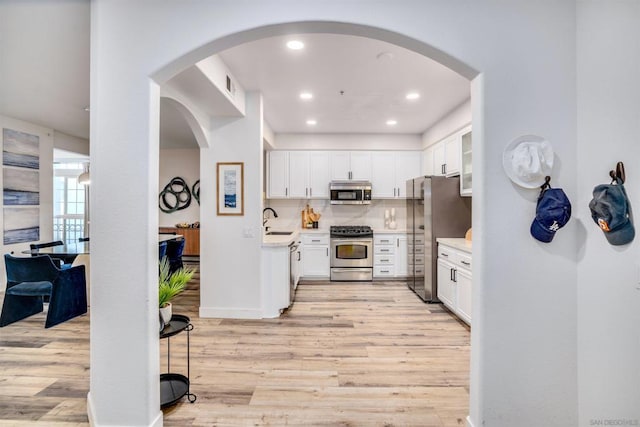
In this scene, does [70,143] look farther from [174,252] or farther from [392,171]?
[392,171]

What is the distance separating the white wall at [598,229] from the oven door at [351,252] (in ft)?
12.5

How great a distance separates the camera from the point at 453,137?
14.1ft

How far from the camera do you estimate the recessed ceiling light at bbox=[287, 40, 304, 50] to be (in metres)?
2.47

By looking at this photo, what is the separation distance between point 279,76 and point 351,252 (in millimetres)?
3217

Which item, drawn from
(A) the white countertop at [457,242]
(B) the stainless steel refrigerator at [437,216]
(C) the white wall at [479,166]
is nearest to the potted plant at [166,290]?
(C) the white wall at [479,166]

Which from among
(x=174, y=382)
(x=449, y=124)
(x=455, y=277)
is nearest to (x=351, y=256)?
(x=455, y=277)

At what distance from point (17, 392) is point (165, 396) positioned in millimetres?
1136

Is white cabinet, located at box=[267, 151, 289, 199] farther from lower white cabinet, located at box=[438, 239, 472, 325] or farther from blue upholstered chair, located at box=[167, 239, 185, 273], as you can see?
lower white cabinet, located at box=[438, 239, 472, 325]

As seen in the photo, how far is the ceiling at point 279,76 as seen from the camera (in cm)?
239

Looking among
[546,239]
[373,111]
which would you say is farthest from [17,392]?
[373,111]

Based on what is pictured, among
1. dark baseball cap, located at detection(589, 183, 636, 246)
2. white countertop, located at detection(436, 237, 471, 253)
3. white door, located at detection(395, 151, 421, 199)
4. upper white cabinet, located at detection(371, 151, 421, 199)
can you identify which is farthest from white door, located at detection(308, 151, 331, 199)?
dark baseball cap, located at detection(589, 183, 636, 246)

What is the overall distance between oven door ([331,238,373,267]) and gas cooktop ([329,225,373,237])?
0.09 m

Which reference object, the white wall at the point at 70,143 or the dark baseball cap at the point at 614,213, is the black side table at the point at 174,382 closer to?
the dark baseball cap at the point at 614,213

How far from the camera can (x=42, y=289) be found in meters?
3.42
